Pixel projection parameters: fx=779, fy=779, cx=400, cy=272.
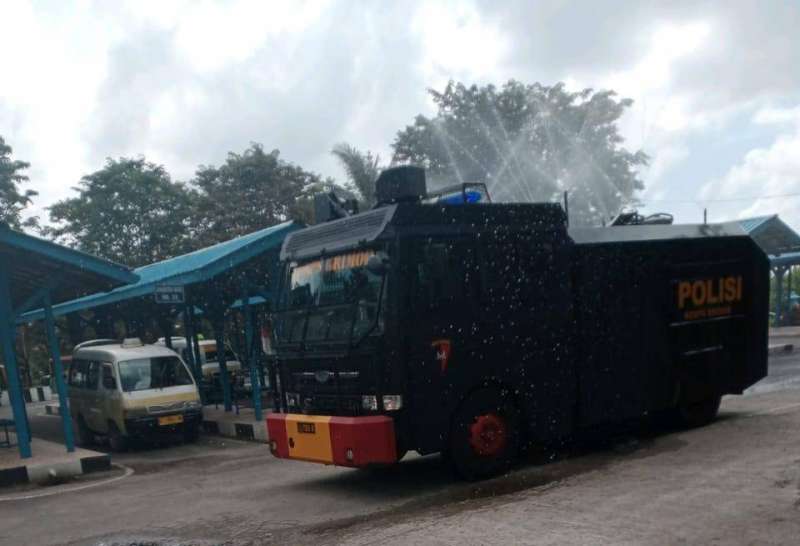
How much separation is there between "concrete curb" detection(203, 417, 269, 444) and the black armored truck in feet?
20.7

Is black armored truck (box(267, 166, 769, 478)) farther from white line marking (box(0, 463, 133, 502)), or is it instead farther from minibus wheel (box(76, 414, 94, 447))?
minibus wheel (box(76, 414, 94, 447))

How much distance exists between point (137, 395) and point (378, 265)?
901cm

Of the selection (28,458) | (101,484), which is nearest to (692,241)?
(101,484)

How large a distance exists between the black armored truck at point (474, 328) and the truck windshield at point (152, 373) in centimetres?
698

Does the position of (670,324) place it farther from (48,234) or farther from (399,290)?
(48,234)

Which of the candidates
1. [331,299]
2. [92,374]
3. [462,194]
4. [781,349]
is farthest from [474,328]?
[781,349]

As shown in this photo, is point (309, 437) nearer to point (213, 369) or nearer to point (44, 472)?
point (44, 472)

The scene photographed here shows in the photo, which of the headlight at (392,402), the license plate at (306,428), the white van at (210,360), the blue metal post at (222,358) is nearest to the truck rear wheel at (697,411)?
the headlight at (392,402)

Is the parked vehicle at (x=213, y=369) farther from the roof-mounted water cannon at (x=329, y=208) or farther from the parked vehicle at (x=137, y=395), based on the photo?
the roof-mounted water cannon at (x=329, y=208)

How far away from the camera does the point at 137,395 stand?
1470 centimetres

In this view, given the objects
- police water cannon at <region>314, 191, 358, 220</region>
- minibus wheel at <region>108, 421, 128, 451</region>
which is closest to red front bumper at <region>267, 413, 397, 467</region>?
police water cannon at <region>314, 191, 358, 220</region>

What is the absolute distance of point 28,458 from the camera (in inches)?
470

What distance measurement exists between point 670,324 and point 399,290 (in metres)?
4.03

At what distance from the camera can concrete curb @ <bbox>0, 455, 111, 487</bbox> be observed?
1099 centimetres
